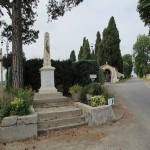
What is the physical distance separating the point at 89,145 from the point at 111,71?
4369 cm

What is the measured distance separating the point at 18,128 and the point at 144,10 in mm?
13460

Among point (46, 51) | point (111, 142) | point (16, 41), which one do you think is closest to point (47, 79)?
point (46, 51)

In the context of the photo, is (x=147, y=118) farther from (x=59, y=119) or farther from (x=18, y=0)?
(x=18, y=0)

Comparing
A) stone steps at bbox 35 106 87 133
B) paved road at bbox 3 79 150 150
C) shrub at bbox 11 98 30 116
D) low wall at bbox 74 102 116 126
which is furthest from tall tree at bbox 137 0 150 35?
shrub at bbox 11 98 30 116

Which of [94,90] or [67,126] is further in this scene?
[94,90]

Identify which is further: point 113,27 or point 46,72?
point 113,27

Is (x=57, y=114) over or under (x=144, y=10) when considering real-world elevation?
under

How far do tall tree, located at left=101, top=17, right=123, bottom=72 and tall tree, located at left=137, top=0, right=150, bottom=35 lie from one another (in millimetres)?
35566

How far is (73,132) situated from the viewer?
9.92 meters

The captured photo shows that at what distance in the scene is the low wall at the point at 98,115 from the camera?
1082cm

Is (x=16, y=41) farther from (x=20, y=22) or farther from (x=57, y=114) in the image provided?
(x=57, y=114)

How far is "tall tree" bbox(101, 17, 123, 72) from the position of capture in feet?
182

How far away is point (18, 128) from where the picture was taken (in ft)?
30.0

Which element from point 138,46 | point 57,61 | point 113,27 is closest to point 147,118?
point 57,61
